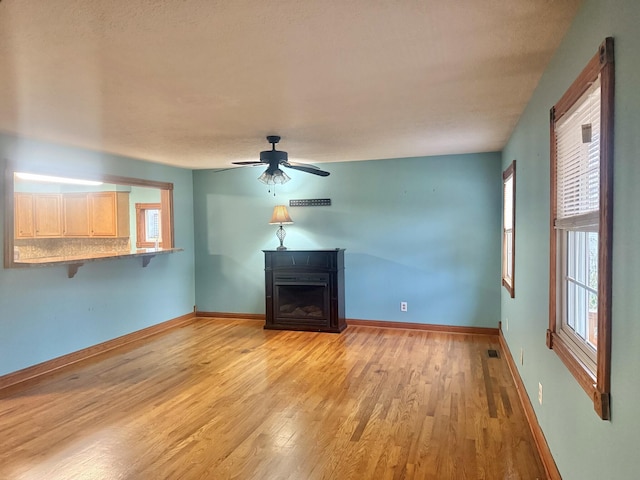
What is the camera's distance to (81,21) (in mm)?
1705

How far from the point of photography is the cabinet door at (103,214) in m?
6.36

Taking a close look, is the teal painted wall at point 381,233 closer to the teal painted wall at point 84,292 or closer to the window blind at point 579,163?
the teal painted wall at point 84,292

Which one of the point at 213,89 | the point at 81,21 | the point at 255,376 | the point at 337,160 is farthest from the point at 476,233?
the point at 81,21

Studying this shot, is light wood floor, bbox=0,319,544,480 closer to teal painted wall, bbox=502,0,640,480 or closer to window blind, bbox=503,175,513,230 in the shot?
teal painted wall, bbox=502,0,640,480

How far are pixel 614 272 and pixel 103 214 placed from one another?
6568 millimetres

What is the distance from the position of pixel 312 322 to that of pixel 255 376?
1722mm

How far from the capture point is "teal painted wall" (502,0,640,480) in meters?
1.17

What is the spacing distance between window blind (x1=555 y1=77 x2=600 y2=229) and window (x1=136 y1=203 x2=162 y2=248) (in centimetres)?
640

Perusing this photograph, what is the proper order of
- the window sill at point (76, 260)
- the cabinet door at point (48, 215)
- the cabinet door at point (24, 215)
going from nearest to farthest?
the window sill at point (76, 260)
the cabinet door at point (24, 215)
the cabinet door at point (48, 215)

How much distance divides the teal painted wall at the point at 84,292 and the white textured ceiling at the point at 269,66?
1.74 ft

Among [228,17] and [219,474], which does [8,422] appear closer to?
[219,474]

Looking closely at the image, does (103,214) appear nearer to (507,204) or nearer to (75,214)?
(75,214)

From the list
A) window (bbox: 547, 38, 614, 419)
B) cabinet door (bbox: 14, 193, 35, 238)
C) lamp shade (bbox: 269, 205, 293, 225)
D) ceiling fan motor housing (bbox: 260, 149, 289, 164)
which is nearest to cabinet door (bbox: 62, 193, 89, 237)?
cabinet door (bbox: 14, 193, 35, 238)

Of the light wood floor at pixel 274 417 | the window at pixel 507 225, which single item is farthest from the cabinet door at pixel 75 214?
the window at pixel 507 225
